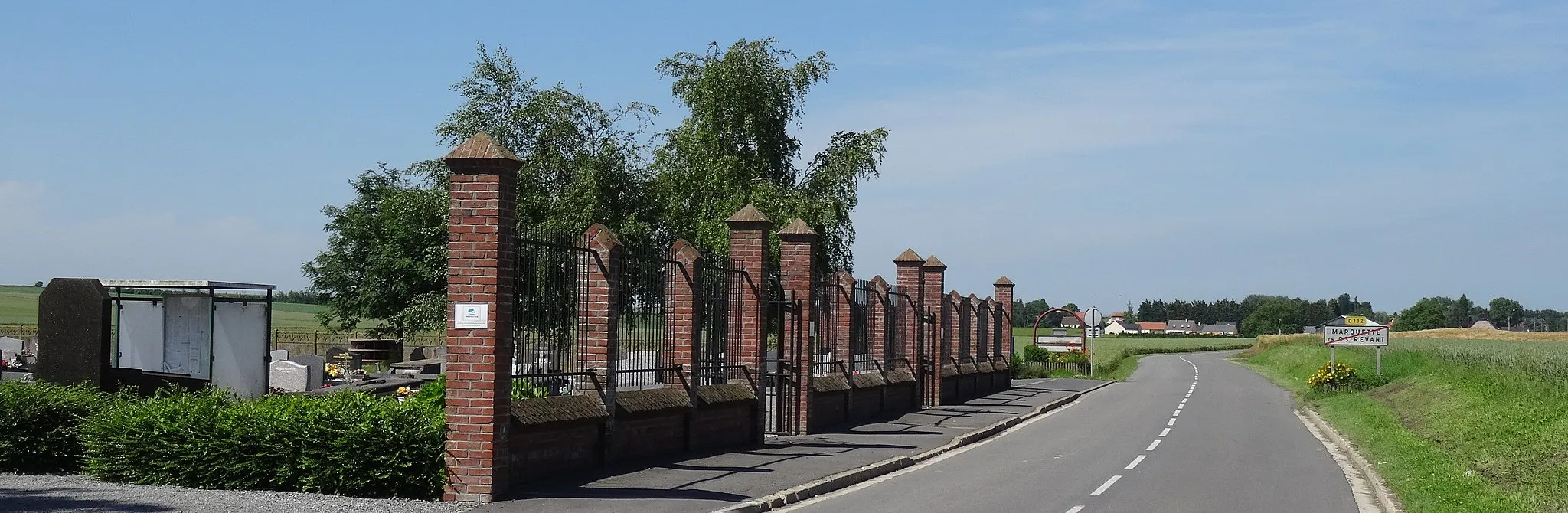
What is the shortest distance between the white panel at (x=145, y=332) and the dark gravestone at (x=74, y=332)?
3070 mm

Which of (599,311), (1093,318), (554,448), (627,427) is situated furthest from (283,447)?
(1093,318)

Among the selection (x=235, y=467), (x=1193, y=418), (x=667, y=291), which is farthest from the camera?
(x=1193, y=418)

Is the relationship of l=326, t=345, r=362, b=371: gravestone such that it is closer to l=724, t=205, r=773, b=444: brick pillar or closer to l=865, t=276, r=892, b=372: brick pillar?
l=865, t=276, r=892, b=372: brick pillar

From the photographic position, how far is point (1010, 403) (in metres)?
32.4

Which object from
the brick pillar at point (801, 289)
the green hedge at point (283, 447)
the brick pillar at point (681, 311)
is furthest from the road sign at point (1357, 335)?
the green hedge at point (283, 447)

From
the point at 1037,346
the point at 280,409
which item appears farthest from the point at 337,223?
the point at 280,409

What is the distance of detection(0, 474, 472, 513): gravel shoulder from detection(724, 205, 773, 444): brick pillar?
7959mm

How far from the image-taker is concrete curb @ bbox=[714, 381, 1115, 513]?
12.5m

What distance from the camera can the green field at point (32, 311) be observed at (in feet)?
312

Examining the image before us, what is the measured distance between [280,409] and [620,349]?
4.20 metres

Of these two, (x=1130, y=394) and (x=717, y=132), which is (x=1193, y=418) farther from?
(x=717, y=132)

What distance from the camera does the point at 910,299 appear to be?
1124 inches

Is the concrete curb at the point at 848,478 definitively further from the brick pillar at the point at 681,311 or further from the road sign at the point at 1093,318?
the road sign at the point at 1093,318

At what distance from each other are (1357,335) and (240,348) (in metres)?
34.2
